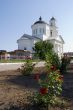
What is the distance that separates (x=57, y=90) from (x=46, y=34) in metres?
94.0

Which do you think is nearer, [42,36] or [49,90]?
[49,90]

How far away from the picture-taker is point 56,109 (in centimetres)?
691

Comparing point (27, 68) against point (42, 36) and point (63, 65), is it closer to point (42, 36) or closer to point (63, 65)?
point (63, 65)

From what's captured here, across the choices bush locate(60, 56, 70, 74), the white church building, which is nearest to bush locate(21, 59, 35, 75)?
bush locate(60, 56, 70, 74)

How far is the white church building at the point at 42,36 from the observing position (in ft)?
302

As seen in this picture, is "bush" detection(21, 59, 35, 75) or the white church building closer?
"bush" detection(21, 59, 35, 75)

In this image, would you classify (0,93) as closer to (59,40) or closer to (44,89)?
(44,89)

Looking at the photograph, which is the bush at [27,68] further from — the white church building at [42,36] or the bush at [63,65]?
the white church building at [42,36]

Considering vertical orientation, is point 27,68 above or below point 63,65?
below

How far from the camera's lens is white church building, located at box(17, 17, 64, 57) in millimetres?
92188

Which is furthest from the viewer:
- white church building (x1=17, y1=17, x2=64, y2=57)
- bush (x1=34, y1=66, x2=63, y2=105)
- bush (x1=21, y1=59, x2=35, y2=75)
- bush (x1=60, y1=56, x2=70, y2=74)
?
white church building (x1=17, y1=17, x2=64, y2=57)

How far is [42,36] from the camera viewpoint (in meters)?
96.9

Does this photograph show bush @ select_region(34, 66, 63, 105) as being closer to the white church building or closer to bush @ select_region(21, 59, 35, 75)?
bush @ select_region(21, 59, 35, 75)

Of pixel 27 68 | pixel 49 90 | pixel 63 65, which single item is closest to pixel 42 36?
pixel 63 65
